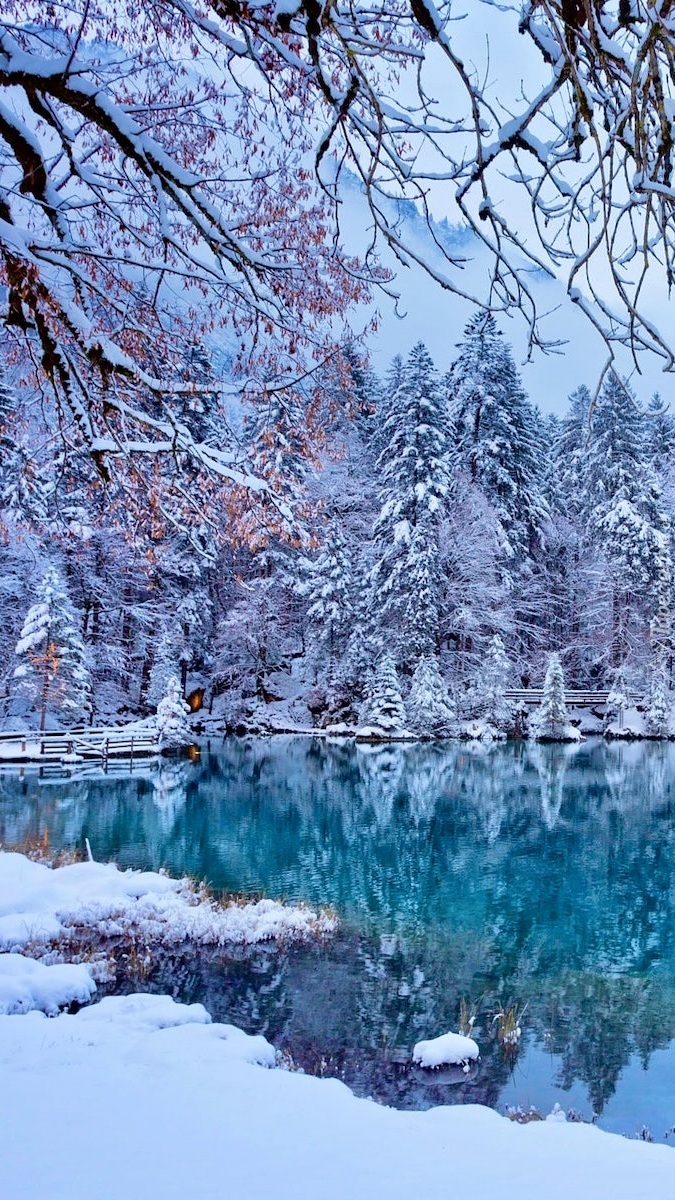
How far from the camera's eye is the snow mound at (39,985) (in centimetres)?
718

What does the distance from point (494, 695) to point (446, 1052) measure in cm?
2657

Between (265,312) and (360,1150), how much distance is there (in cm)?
451

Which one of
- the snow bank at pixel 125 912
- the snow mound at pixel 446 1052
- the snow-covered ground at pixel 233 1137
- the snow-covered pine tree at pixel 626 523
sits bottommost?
the snow mound at pixel 446 1052

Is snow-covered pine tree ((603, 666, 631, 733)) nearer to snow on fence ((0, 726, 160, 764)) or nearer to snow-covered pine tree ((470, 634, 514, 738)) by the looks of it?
snow-covered pine tree ((470, 634, 514, 738))

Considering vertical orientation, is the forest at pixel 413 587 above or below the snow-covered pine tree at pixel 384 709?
above

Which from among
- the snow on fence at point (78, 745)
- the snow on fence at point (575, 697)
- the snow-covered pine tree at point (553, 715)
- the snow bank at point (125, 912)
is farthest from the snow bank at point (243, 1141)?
the snow on fence at point (575, 697)

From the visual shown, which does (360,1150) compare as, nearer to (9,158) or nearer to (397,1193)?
(397,1193)

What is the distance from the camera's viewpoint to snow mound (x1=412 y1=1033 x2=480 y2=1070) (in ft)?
23.1

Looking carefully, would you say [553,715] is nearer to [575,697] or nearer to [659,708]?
[659,708]

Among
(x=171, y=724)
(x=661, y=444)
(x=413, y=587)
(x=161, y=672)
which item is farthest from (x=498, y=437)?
(x=171, y=724)

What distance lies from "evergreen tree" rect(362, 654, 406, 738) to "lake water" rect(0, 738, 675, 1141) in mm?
5743

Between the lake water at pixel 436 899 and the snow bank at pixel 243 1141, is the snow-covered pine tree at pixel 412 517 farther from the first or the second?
the snow bank at pixel 243 1141

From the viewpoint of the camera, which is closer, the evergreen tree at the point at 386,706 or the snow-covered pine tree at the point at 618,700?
the evergreen tree at the point at 386,706

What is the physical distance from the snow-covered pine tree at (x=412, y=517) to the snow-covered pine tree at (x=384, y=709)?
6.24ft
